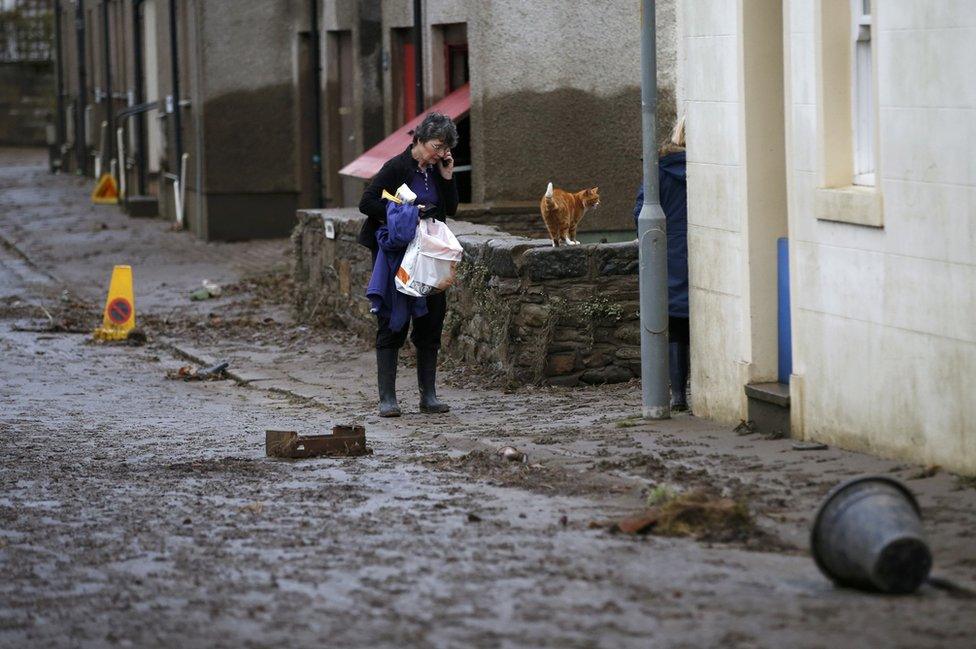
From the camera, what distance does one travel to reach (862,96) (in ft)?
29.6

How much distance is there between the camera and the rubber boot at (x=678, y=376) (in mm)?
11156

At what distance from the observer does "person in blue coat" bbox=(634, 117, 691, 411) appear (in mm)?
10922

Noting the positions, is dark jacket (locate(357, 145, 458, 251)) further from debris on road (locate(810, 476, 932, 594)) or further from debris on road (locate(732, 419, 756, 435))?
debris on road (locate(810, 476, 932, 594))

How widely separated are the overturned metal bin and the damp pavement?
0.44 feet

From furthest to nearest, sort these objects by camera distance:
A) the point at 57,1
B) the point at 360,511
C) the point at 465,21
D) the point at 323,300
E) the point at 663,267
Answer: the point at 57,1
the point at 465,21
the point at 323,300
the point at 663,267
the point at 360,511

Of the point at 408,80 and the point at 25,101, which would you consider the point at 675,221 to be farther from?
the point at 25,101

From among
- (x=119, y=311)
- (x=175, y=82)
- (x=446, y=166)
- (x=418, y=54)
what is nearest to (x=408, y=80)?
(x=418, y=54)

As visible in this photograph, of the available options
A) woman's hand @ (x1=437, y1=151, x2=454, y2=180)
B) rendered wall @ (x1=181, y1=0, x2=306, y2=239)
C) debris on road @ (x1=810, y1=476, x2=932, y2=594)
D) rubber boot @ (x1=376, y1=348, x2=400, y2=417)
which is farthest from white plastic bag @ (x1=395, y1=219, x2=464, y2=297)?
rendered wall @ (x1=181, y1=0, x2=306, y2=239)

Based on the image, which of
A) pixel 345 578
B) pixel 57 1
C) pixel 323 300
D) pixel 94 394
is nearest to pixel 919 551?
pixel 345 578

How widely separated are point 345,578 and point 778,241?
4122mm

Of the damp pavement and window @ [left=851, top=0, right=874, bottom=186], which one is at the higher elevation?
window @ [left=851, top=0, right=874, bottom=186]

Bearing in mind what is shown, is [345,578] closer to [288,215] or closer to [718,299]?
[718,299]

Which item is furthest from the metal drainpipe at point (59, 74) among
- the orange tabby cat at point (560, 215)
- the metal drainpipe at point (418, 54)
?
the orange tabby cat at point (560, 215)

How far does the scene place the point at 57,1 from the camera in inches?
1871
